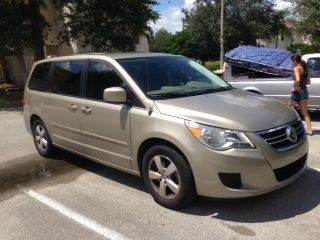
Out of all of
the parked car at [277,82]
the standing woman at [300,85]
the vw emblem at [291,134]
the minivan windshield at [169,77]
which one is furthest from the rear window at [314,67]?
the vw emblem at [291,134]

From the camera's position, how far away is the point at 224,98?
507cm

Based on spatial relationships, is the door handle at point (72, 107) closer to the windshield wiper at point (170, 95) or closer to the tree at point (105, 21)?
the windshield wiper at point (170, 95)

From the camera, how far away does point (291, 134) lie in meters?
4.65

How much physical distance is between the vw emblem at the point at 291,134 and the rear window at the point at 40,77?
12.9ft

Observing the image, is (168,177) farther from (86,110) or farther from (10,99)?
(10,99)

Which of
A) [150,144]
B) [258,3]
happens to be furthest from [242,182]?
[258,3]

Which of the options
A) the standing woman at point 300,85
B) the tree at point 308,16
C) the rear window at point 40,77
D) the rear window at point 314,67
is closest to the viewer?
the rear window at point 40,77

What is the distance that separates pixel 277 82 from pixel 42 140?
5.82m

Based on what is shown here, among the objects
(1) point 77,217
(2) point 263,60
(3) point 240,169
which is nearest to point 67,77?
(1) point 77,217

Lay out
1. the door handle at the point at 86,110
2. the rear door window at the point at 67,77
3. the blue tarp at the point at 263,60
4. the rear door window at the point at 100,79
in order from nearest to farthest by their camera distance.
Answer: the rear door window at the point at 100,79 → the door handle at the point at 86,110 → the rear door window at the point at 67,77 → the blue tarp at the point at 263,60

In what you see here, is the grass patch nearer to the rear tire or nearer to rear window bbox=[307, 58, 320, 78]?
the rear tire

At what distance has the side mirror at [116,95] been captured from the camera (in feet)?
16.4

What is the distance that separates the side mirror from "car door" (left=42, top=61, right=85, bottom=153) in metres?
0.96

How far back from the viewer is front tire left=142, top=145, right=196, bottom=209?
177 inches
